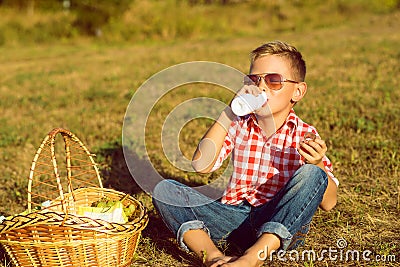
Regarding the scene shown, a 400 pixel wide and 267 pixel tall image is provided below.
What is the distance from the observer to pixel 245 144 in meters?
3.48

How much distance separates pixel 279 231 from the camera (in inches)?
116

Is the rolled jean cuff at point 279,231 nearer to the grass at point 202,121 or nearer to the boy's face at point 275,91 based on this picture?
the grass at point 202,121

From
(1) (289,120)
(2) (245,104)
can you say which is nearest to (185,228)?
(2) (245,104)

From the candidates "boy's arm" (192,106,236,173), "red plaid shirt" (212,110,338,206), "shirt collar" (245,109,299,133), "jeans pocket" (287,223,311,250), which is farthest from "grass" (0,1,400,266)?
"shirt collar" (245,109,299,133)

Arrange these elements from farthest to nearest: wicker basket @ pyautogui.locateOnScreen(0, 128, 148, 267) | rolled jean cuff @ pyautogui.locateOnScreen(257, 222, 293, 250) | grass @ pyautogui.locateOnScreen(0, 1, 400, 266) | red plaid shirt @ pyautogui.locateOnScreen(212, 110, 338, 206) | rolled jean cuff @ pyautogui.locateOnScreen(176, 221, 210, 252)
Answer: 1. grass @ pyautogui.locateOnScreen(0, 1, 400, 266)
2. red plaid shirt @ pyautogui.locateOnScreen(212, 110, 338, 206)
3. rolled jean cuff @ pyautogui.locateOnScreen(176, 221, 210, 252)
4. rolled jean cuff @ pyautogui.locateOnScreen(257, 222, 293, 250)
5. wicker basket @ pyautogui.locateOnScreen(0, 128, 148, 267)

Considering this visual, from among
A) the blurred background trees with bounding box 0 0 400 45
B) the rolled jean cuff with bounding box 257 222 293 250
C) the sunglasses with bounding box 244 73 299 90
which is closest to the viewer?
the rolled jean cuff with bounding box 257 222 293 250

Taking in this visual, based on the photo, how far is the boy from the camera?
317 centimetres

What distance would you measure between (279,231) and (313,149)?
49 cm

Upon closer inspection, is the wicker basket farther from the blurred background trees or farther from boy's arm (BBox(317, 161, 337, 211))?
the blurred background trees

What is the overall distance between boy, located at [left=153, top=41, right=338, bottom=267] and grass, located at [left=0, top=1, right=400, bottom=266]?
0.93 feet

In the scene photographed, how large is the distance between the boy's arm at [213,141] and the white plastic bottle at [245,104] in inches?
7.0

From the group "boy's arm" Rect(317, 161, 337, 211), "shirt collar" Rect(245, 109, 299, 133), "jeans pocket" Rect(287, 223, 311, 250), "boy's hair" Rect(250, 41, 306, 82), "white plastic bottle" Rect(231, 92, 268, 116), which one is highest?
"boy's hair" Rect(250, 41, 306, 82)

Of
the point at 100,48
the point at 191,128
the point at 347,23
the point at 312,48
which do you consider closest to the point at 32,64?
the point at 100,48

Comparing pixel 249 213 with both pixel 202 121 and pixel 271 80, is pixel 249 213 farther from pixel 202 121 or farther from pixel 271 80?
pixel 202 121
